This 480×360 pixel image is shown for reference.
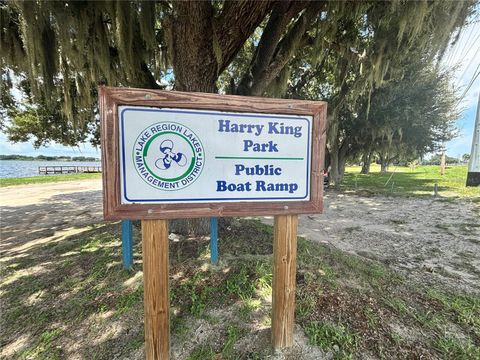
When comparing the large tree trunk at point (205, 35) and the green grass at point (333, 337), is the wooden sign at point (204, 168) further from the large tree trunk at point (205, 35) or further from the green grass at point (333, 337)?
the large tree trunk at point (205, 35)

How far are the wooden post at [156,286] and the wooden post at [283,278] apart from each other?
675 millimetres

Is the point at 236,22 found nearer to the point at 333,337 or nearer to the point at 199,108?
the point at 199,108

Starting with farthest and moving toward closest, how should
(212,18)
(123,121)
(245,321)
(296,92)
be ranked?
1. (296,92)
2. (212,18)
3. (245,321)
4. (123,121)

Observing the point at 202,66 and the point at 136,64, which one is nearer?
the point at 202,66

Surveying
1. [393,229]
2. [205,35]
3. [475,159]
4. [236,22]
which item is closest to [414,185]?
[475,159]

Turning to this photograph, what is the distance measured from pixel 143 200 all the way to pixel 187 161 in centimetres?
32

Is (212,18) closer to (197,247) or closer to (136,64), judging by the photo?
(136,64)

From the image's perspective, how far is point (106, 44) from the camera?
2.81m

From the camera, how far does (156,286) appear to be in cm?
136

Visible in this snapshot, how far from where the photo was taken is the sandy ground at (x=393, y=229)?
2887 millimetres

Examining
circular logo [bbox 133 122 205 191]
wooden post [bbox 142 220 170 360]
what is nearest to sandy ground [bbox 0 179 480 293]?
wooden post [bbox 142 220 170 360]

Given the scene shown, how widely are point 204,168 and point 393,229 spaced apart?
4.49 metres

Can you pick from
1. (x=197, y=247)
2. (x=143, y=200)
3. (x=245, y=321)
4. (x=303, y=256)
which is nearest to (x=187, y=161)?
(x=143, y=200)

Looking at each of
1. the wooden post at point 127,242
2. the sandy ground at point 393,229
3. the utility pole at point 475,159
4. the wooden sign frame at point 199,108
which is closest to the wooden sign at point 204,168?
the wooden sign frame at point 199,108
